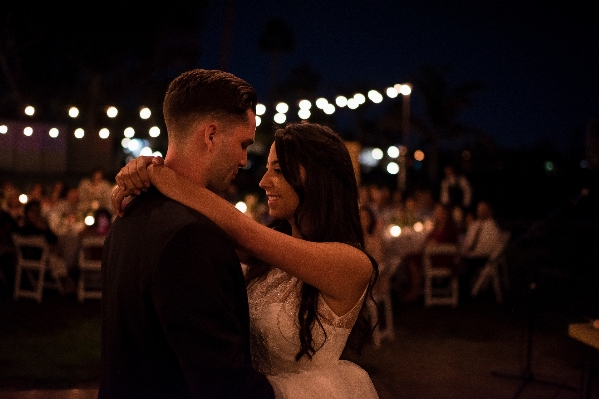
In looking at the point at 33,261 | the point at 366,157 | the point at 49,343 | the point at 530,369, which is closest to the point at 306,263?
the point at 530,369

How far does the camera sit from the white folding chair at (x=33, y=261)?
7.98m

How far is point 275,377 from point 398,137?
36739mm

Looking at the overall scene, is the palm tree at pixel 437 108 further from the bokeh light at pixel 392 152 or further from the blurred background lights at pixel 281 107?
the blurred background lights at pixel 281 107

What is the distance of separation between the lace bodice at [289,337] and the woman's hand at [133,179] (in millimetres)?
643

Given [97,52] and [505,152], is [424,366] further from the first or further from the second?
[505,152]

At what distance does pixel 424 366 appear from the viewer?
6.00 meters

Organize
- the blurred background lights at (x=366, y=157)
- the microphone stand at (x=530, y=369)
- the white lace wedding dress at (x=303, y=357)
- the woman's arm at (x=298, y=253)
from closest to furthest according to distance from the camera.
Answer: the woman's arm at (x=298, y=253) → the white lace wedding dress at (x=303, y=357) → the microphone stand at (x=530, y=369) → the blurred background lights at (x=366, y=157)

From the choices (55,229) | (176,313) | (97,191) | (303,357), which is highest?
(176,313)

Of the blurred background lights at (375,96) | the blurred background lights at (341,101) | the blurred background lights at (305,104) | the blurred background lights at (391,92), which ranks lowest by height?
the blurred background lights at (305,104)

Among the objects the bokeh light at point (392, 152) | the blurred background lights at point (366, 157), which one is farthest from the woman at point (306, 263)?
the blurred background lights at point (366, 157)

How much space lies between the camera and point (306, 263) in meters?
1.80

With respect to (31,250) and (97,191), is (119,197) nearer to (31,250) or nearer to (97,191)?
(31,250)

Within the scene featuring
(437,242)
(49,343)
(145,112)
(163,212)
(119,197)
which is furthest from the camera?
(145,112)

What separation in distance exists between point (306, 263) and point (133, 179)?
21.3 inches
